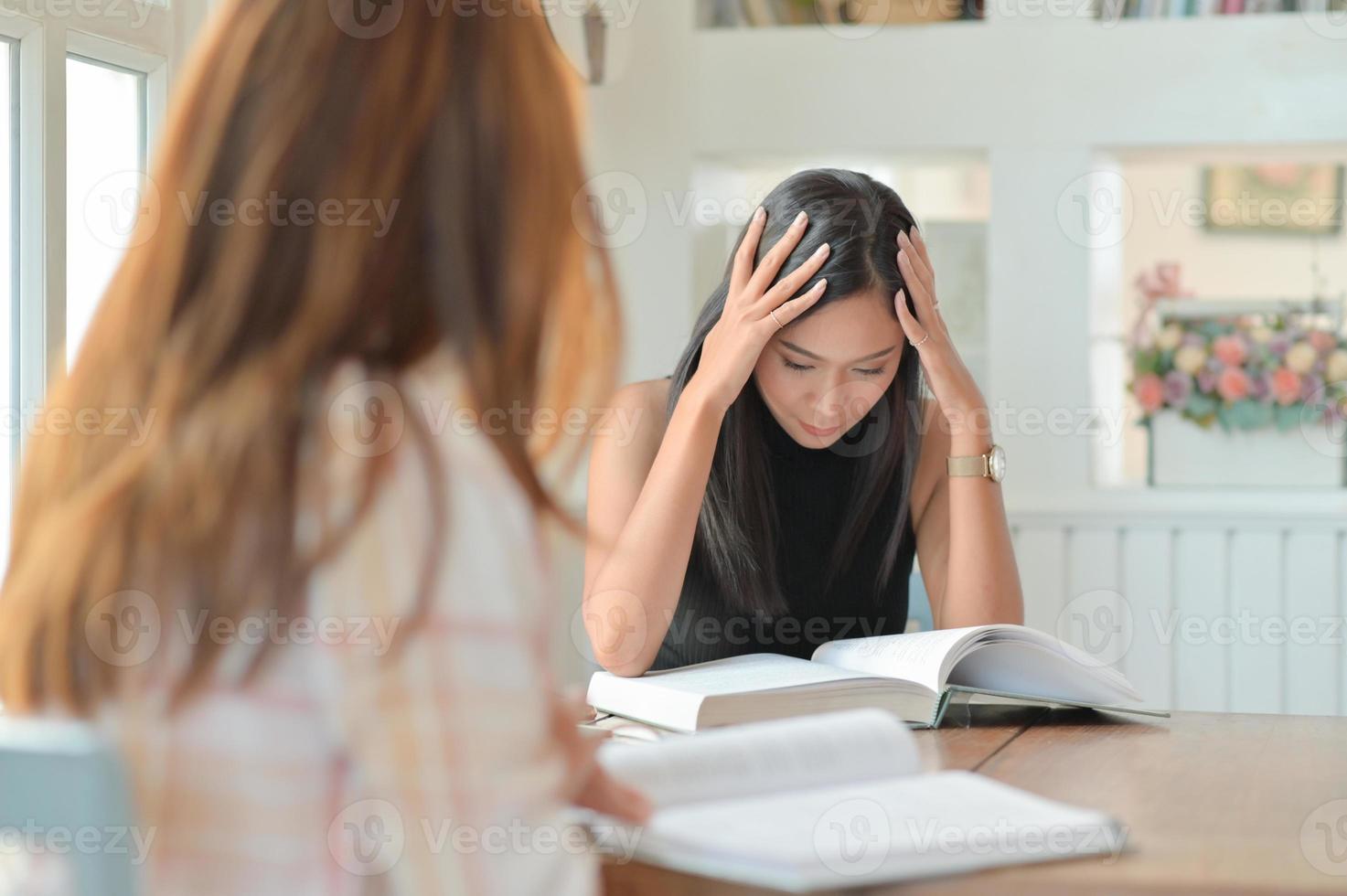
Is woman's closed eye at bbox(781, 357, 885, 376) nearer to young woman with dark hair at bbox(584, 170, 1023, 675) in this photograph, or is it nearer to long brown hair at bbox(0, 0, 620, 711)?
young woman with dark hair at bbox(584, 170, 1023, 675)

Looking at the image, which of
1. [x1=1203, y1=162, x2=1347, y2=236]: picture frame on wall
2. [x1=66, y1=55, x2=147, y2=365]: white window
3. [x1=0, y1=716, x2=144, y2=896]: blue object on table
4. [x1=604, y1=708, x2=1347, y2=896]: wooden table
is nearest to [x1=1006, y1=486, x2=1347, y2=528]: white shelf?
[x1=1203, y1=162, x2=1347, y2=236]: picture frame on wall

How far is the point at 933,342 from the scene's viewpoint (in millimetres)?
1652

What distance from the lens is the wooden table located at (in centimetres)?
77

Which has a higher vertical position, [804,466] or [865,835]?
[804,466]

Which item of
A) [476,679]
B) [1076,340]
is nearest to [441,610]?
[476,679]

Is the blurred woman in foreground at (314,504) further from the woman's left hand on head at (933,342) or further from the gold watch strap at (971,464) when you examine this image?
the gold watch strap at (971,464)

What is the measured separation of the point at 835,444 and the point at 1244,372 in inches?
52.2

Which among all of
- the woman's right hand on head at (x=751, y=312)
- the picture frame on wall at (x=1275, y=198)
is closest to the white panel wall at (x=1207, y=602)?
the picture frame on wall at (x=1275, y=198)

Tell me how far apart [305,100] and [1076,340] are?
234 cm

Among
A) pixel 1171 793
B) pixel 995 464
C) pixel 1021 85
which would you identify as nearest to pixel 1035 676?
pixel 1171 793

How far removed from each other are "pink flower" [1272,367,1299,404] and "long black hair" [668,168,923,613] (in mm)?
1252

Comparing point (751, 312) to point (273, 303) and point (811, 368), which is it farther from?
point (273, 303)

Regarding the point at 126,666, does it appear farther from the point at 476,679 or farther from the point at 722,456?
the point at 722,456

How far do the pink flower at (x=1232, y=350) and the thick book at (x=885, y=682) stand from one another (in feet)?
5.15
